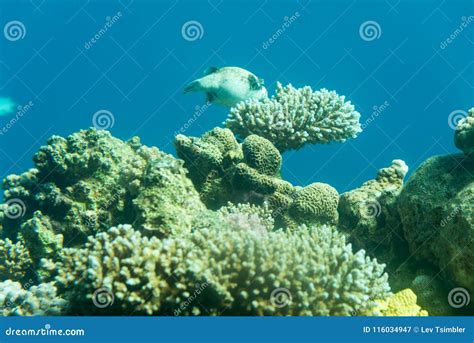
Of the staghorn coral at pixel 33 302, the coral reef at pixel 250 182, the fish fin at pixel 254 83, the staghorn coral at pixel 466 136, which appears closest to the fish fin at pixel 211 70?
the fish fin at pixel 254 83

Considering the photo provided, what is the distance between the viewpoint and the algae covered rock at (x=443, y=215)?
12.2 ft

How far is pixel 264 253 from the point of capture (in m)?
3.23

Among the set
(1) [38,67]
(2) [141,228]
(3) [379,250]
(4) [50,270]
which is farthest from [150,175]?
(1) [38,67]

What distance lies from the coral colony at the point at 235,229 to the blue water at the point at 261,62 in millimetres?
23212

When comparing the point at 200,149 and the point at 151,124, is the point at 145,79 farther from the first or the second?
the point at 200,149

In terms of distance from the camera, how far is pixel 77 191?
508 centimetres

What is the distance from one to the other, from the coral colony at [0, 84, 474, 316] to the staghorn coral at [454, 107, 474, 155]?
15 mm

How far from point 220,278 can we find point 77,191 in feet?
9.22

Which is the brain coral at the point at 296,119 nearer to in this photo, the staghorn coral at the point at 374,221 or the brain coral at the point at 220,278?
the staghorn coral at the point at 374,221

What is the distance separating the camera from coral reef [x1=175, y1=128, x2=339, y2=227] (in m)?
5.11
